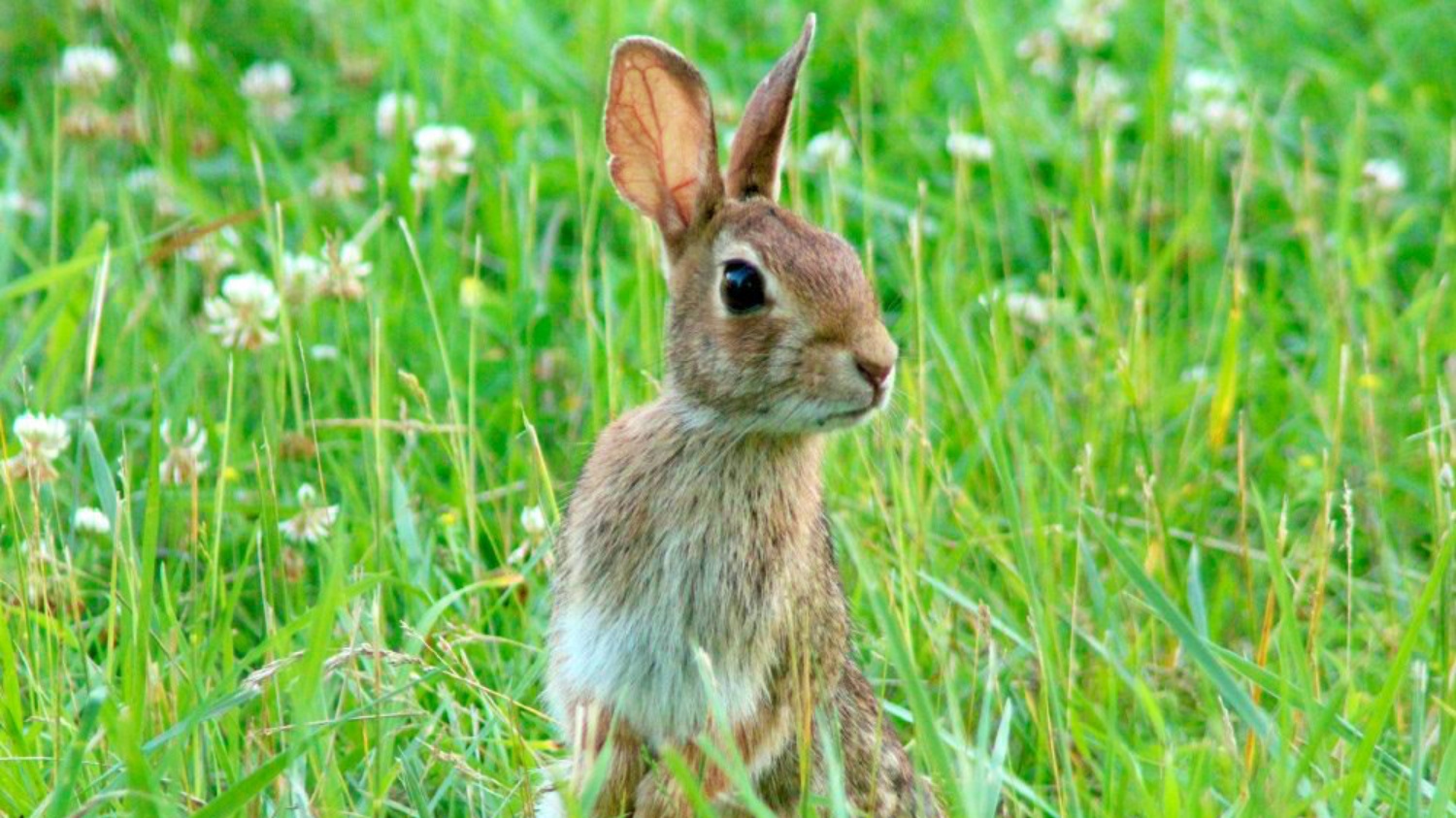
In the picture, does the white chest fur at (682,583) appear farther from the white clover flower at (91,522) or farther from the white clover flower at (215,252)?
the white clover flower at (215,252)

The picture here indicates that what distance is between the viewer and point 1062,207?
5582 millimetres

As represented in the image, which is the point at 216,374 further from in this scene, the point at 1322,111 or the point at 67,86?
the point at 1322,111

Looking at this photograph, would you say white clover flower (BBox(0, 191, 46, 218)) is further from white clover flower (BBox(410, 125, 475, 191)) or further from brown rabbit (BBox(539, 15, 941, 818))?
brown rabbit (BBox(539, 15, 941, 818))

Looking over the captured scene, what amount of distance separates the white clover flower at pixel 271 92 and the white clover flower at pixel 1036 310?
2.10m

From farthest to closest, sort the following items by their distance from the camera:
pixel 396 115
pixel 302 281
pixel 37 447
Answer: pixel 396 115 → pixel 302 281 → pixel 37 447

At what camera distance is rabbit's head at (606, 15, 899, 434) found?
3537 millimetres

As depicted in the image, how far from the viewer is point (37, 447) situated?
158 inches

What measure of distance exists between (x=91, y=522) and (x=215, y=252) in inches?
46.1

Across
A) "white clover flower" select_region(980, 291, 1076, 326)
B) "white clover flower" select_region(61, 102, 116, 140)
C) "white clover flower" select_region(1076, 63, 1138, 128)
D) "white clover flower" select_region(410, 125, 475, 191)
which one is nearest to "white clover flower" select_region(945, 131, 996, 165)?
"white clover flower" select_region(1076, 63, 1138, 128)

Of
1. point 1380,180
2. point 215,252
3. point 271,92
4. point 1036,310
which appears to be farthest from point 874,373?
point 271,92

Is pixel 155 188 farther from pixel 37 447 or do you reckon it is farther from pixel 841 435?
pixel 841 435

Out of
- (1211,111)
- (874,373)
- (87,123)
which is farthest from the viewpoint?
(1211,111)

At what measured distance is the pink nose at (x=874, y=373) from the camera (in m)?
3.50

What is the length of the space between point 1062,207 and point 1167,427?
0.82 metres
